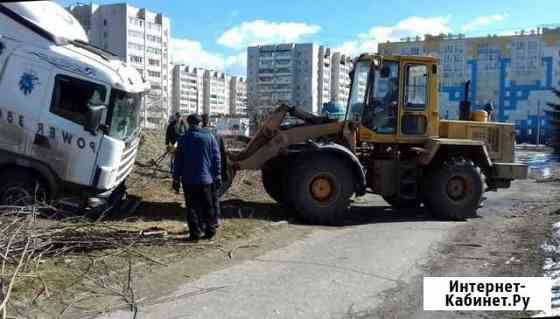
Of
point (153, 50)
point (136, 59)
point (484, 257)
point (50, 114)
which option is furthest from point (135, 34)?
point (484, 257)

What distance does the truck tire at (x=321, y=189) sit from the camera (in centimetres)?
1024

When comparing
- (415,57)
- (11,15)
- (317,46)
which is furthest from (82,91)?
(317,46)

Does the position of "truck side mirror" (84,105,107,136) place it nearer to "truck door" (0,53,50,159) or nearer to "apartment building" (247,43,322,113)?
"truck door" (0,53,50,159)

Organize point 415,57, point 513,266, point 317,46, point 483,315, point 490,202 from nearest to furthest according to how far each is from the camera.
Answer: point 483,315, point 513,266, point 415,57, point 490,202, point 317,46

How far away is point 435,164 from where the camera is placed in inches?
446

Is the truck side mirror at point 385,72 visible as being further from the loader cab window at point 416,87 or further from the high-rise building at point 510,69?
the high-rise building at point 510,69

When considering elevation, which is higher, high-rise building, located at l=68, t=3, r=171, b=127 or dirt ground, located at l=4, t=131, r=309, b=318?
high-rise building, located at l=68, t=3, r=171, b=127

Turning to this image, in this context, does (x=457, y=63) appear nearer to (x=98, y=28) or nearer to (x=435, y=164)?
(x=98, y=28)

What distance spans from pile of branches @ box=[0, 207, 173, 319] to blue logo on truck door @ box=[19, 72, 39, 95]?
2.18 meters

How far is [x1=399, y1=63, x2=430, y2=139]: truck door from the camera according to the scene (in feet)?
35.8

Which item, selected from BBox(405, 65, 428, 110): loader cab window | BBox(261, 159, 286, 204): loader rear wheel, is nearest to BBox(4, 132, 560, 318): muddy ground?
BBox(261, 159, 286, 204): loader rear wheel

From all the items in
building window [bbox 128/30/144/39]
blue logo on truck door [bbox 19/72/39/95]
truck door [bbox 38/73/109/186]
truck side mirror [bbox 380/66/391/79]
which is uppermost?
building window [bbox 128/30/144/39]

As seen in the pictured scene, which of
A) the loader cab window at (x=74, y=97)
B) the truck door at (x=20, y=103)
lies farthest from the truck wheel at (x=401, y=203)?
the truck door at (x=20, y=103)

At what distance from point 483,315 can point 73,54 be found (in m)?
7.21
